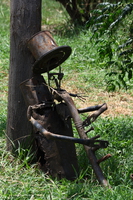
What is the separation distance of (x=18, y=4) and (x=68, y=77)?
4310 mm

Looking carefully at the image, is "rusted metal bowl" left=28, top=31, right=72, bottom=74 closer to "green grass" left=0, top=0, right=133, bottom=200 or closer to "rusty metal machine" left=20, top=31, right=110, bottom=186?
"rusty metal machine" left=20, top=31, right=110, bottom=186

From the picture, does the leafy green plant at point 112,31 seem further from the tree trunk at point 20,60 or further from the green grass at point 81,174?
the tree trunk at point 20,60

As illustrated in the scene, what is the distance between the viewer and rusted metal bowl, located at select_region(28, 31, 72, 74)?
11.3 feet

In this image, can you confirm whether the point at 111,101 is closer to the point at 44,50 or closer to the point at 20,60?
the point at 20,60

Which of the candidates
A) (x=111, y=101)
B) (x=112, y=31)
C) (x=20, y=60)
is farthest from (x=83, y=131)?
(x=111, y=101)

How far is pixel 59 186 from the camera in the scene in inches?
133

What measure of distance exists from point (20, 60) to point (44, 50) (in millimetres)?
389

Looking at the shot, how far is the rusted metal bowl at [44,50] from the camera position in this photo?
3453mm

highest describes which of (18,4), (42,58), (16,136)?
(18,4)

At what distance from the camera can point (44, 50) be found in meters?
3.48

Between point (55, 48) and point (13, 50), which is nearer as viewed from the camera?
point (55, 48)

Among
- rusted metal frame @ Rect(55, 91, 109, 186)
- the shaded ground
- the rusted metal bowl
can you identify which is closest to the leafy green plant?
the rusted metal bowl

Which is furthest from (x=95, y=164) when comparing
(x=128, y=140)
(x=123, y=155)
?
(x=128, y=140)

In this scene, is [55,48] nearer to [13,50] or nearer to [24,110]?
[13,50]
